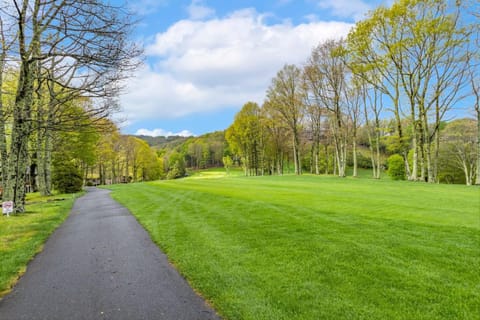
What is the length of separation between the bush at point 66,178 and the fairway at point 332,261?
2128 centimetres

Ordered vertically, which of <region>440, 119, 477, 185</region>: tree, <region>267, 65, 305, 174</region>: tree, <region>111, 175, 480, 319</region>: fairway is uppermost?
<region>267, 65, 305, 174</region>: tree

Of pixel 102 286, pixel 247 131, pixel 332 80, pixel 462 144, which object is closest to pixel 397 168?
pixel 462 144

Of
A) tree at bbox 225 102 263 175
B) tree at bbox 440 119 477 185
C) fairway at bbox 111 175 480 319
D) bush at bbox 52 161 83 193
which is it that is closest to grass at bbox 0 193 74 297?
fairway at bbox 111 175 480 319

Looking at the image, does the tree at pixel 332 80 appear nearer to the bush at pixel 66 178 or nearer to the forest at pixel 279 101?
the forest at pixel 279 101

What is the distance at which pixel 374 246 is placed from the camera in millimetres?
5391

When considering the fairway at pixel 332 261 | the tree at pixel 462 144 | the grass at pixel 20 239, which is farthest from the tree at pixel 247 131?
the fairway at pixel 332 261

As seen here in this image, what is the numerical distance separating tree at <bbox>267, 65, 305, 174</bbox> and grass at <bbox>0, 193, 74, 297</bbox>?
1128 inches

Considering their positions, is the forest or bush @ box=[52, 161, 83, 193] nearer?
the forest

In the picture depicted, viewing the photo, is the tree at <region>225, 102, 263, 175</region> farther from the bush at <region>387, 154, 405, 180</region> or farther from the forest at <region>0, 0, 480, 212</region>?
the bush at <region>387, 154, 405, 180</region>

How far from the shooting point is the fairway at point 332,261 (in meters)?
3.34

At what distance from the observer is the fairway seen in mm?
3338

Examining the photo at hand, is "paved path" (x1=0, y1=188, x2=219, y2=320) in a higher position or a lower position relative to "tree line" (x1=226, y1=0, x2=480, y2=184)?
lower

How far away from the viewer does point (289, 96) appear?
3512 centimetres

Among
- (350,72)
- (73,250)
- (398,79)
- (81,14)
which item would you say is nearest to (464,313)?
(73,250)
